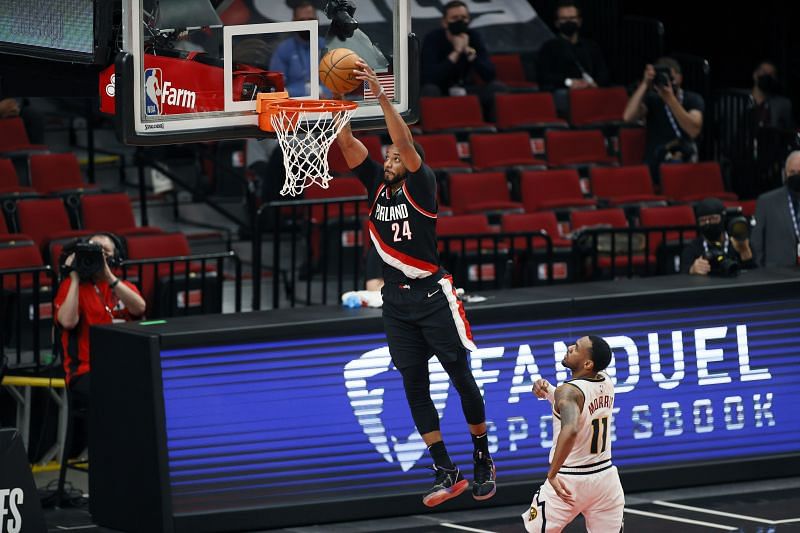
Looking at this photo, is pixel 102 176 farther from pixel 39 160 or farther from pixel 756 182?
pixel 756 182

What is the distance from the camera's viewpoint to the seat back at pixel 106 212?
13984mm

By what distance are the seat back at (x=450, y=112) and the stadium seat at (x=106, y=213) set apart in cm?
405

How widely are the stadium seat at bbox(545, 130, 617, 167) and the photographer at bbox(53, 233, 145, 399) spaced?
256 inches

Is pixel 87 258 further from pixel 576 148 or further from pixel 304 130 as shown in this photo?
pixel 576 148

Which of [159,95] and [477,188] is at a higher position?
[159,95]

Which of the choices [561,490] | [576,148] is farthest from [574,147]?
[561,490]

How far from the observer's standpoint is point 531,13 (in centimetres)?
2036

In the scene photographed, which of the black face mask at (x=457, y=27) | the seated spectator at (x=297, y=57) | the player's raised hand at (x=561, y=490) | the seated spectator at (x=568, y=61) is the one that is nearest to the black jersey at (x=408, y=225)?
the seated spectator at (x=297, y=57)

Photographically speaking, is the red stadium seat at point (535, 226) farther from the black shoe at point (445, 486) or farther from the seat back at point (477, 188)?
the black shoe at point (445, 486)

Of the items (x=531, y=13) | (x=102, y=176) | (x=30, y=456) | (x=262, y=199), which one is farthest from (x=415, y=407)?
(x=531, y=13)

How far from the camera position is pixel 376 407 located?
11242 mm

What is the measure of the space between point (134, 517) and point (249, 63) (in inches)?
132

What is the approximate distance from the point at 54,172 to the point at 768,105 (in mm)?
8070

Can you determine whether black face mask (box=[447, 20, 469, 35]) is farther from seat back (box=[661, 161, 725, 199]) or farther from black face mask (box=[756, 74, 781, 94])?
black face mask (box=[756, 74, 781, 94])
